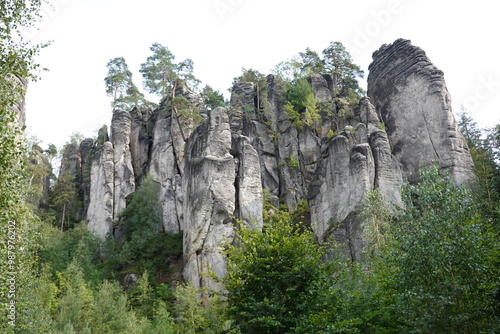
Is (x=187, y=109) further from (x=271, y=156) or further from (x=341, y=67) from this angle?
(x=341, y=67)

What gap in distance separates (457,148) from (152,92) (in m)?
33.1

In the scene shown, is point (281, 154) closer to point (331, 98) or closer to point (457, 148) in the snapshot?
point (331, 98)

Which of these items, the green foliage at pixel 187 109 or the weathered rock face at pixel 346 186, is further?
the green foliage at pixel 187 109

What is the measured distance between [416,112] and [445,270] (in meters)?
24.5

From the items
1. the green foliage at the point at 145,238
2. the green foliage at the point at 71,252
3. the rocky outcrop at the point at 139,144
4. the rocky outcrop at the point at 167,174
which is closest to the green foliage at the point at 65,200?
the green foliage at the point at 71,252

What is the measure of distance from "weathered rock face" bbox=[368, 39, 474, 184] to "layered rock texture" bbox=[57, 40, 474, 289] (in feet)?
0.30

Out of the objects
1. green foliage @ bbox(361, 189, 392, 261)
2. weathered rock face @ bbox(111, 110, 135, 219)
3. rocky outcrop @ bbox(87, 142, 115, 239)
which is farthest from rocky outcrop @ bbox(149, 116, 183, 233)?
green foliage @ bbox(361, 189, 392, 261)

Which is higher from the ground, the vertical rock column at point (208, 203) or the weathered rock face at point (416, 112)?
the weathered rock face at point (416, 112)

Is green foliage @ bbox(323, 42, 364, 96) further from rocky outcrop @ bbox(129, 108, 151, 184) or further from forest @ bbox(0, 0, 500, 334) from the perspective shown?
rocky outcrop @ bbox(129, 108, 151, 184)

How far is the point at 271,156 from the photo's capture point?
44438 mm

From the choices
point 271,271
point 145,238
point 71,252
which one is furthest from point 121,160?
point 271,271

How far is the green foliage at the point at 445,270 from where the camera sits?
50.4ft

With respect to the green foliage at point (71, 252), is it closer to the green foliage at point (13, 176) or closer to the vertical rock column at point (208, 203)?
the vertical rock column at point (208, 203)

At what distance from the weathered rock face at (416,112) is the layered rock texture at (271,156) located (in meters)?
0.09
